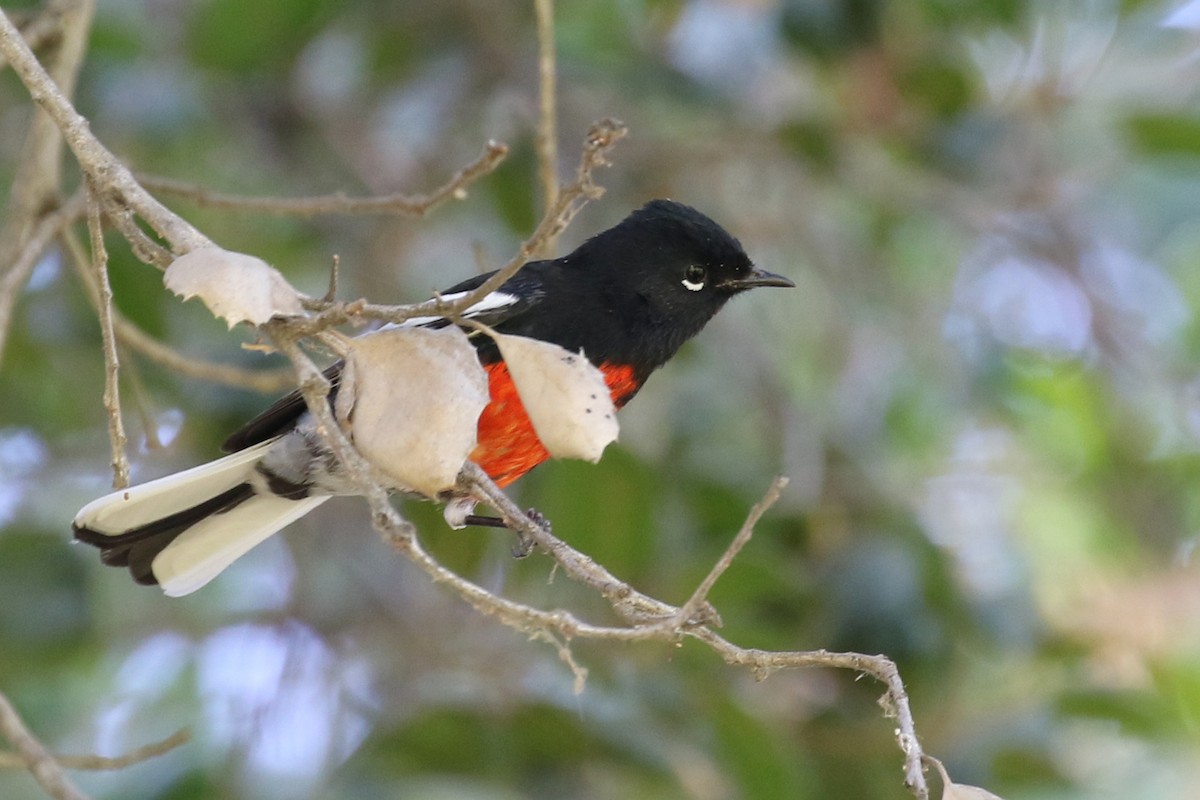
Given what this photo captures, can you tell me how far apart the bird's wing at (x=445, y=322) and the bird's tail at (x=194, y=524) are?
0.14 ft

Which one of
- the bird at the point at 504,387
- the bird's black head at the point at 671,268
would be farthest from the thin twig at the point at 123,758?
the bird's black head at the point at 671,268

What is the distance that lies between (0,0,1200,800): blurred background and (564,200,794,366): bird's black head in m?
0.36

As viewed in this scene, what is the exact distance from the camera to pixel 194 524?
10.6 ft

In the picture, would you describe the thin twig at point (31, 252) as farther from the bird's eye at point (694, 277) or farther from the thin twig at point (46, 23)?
the bird's eye at point (694, 277)

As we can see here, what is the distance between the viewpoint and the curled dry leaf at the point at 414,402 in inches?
74.9

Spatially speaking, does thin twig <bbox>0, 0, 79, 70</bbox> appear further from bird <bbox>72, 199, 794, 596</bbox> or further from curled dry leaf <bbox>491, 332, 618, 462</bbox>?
curled dry leaf <bbox>491, 332, 618, 462</bbox>

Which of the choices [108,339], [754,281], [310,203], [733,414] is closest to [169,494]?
[310,203]

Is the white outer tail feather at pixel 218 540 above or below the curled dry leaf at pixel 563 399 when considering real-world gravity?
below

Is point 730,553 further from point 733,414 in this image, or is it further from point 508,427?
point 733,414

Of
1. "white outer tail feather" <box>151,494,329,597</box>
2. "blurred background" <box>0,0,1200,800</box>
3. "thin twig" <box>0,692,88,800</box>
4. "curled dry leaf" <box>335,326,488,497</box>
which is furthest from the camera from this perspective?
"blurred background" <box>0,0,1200,800</box>

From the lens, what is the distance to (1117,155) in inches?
208

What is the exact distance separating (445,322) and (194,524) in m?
0.73

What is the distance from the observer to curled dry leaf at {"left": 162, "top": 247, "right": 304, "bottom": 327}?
1734 mm

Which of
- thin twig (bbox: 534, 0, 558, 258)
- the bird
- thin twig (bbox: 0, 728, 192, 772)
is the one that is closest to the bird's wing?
the bird
